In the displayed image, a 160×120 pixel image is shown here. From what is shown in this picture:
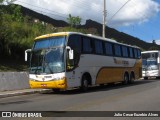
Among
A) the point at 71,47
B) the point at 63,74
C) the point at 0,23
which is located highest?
the point at 0,23

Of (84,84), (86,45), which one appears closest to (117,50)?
(86,45)

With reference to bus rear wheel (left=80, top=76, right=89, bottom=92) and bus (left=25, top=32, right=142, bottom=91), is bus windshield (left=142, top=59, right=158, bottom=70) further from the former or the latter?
bus rear wheel (left=80, top=76, right=89, bottom=92)

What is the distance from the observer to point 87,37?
23266 millimetres

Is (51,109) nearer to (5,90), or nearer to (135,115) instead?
(135,115)

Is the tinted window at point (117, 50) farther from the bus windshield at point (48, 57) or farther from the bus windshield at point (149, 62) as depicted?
the bus windshield at point (149, 62)

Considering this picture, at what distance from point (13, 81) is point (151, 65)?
71.9 feet

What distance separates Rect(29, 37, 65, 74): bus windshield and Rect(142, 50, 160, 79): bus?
22539mm

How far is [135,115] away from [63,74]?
8.86m

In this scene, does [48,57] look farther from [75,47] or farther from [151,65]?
[151,65]


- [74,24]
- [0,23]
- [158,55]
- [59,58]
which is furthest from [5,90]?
[74,24]

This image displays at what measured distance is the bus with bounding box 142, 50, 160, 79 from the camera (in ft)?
138

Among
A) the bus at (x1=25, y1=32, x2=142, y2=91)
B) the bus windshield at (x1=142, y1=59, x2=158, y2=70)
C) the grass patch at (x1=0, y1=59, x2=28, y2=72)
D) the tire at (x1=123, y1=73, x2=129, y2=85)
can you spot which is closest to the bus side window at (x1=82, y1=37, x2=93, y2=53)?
the bus at (x1=25, y1=32, x2=142, y2=91)

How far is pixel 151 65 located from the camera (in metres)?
42.5

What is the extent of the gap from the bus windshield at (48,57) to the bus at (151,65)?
73.9ft
